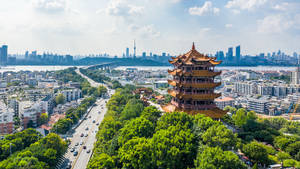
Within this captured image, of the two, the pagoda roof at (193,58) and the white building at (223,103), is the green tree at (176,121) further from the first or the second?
the white building at (223,103)

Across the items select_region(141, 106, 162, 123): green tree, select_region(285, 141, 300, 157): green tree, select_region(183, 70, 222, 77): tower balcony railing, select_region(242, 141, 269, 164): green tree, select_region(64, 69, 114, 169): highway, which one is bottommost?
select_region(64, 69, 114, 169): highway

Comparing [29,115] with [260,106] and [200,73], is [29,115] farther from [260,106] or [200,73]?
[260,106]

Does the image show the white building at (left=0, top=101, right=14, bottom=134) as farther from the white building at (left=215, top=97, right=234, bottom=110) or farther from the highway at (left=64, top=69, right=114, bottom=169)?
the white building at (left=215, top=97, right=234, bottom=110)

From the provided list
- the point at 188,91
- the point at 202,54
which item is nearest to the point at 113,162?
the point at 188,91

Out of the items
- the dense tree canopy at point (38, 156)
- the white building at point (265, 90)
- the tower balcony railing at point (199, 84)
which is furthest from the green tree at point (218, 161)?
the white building at point (265, 90)

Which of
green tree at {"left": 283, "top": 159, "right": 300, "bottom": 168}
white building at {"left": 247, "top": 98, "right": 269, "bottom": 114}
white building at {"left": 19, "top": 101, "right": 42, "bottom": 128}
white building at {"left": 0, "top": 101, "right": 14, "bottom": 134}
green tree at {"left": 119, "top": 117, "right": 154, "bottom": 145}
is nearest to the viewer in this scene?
green tree at {"left": 283, "top": 159, "right": 300, "bottom": 168}

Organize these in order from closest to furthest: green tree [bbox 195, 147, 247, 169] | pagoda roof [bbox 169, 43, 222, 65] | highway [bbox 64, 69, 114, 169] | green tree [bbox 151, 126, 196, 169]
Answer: green tree [bbox 195, 147, 247, 169]
green tree [bbox 151, 126, 196, 169]
pagoda roof [bbox 169, 43, 222, 65]
highway [bbox 64, 69, 114, 169]

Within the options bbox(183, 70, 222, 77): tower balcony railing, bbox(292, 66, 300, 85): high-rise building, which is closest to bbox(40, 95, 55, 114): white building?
bbox(183, 70, 222, 77): tower balcony railing

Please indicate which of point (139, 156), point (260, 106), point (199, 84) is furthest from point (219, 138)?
point (260, 106)
